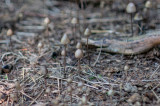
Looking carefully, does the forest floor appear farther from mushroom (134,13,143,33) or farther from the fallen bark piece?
mushroom (134,13,143,33)

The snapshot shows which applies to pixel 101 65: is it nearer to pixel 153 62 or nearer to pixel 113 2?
pixel 153 62

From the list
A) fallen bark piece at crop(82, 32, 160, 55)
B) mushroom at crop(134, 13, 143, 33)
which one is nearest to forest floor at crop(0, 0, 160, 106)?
fallen bark piece at crop(82, 32, 160, 55)

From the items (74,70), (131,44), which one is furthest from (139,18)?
(74,70)

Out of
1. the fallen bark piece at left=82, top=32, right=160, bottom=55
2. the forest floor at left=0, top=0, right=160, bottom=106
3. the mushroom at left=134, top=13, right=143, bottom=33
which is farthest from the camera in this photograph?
the mushroom at left=134, top=13, right=143, bottom=33

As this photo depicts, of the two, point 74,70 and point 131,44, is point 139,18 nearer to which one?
point 131,44

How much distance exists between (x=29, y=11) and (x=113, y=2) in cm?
233

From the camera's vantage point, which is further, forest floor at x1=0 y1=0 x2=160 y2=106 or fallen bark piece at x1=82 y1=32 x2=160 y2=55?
fallen bark piece at x1=82 y1=32 x2=160 y2=55

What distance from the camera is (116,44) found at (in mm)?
3918

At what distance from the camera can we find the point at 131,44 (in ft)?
12.5

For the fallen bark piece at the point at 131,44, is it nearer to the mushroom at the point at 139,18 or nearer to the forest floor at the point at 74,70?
the forest floor at the point at 74,70

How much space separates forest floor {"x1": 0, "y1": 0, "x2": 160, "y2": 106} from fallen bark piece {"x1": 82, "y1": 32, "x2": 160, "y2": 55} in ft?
0.29

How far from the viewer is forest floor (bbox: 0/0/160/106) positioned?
115 inches

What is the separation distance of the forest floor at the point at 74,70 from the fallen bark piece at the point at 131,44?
0.09 meters

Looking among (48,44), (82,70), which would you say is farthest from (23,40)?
(82,70)
